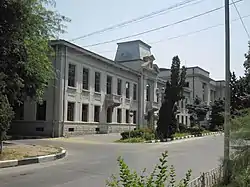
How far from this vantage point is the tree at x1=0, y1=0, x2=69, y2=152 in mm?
13914

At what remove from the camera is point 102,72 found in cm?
4197

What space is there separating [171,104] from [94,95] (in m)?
10.0

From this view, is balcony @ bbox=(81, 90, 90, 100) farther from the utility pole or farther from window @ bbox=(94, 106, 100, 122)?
the utility pole

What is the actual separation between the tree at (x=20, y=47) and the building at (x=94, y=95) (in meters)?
11.6

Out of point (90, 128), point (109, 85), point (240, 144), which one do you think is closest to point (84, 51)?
point (109, 85)

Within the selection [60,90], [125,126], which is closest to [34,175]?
[60,90]

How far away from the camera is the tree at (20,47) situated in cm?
1391

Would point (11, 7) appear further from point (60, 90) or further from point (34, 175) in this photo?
point (60, 90)

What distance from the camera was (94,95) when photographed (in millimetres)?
40406

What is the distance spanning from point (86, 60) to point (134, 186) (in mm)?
35441

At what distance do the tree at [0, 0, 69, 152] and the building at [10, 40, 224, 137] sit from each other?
38.2 feet

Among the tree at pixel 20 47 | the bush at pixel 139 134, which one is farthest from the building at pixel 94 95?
the tree at pixel 20 47

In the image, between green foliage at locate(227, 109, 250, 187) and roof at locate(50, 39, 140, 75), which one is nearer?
green foliage at locate(227, 109, 250, 187)

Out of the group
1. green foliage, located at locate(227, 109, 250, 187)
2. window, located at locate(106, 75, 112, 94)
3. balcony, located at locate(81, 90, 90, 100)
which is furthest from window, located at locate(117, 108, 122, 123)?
green foliage, located at locate(227, 109, 250, 187)
